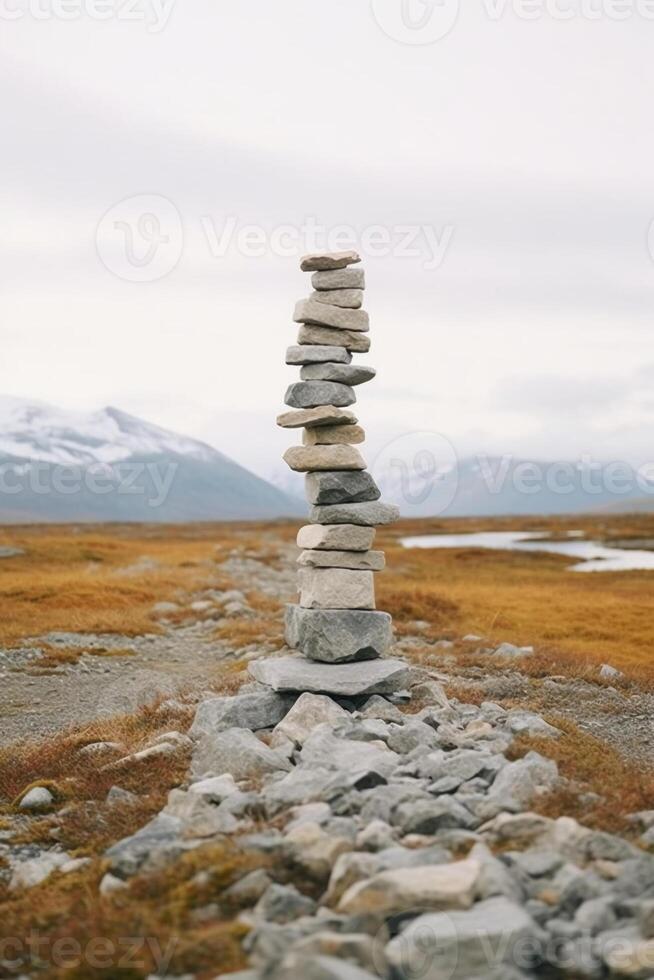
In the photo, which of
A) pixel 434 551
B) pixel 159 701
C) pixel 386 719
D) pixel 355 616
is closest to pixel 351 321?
pixel 355 616

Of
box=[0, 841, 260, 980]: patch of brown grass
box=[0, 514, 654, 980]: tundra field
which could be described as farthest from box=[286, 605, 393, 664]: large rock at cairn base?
box=[0, 841, 260, 980]: patch of brown grass

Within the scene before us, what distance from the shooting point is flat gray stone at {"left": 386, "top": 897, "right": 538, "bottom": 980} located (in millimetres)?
7105

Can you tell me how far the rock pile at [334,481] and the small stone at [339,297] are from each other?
0.02 m

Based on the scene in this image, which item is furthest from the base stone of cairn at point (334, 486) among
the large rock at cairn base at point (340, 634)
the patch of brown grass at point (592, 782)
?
the patch of brown grass at point (592, 782)

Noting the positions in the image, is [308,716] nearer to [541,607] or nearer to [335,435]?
[335,435]

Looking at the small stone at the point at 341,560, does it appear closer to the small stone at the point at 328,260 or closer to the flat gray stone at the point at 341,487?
the flat gray stone at the point at 341,487

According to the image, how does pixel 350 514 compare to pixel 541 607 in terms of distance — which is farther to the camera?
pixel 541 607

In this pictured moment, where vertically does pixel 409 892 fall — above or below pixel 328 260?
below

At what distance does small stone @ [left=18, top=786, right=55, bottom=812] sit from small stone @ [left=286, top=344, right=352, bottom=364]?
842cm

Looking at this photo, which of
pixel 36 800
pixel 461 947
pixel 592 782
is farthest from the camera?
pixel 36 800

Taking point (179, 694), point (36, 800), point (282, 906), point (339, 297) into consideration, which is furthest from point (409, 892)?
point (179, 694)

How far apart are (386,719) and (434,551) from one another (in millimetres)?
68430

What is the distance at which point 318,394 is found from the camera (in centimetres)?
1706

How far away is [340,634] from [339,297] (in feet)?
20.1
